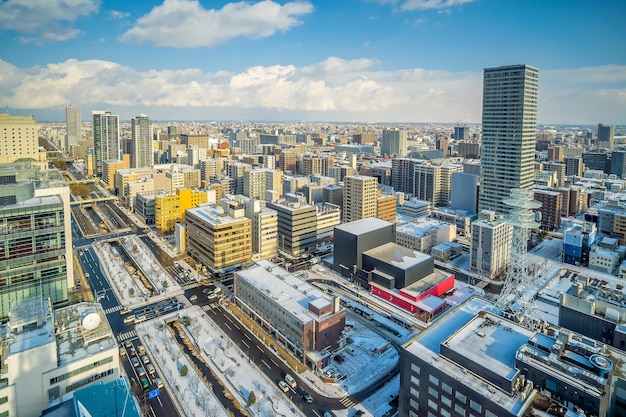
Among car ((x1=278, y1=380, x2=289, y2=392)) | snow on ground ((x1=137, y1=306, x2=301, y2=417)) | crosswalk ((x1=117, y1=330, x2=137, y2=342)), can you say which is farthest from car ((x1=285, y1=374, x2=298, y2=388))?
crosswalk ((x1=117, y1=330, x2=137, y2=342))

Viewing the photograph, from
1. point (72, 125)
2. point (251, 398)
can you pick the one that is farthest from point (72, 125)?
point (251, 398)

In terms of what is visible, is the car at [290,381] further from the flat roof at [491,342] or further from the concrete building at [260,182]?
the concrete building at [260,182]

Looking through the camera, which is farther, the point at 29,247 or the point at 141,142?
the point at 141,142

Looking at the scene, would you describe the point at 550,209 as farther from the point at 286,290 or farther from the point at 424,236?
the point at 286,290

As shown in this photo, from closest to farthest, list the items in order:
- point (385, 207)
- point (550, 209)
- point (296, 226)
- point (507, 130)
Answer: point (296, 226)
point (507, 130)
point (385, 207)
point (550, 209)

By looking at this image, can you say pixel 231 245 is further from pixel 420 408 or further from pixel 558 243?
pixel 558 243

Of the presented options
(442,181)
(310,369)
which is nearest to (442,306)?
(310,369)

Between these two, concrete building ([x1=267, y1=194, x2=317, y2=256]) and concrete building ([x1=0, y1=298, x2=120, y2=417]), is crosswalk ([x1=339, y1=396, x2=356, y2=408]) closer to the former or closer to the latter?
concrete building ([x1=0, y1=298, x2=120, y2=417])

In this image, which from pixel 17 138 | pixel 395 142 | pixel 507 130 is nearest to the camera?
pixel 507 130
